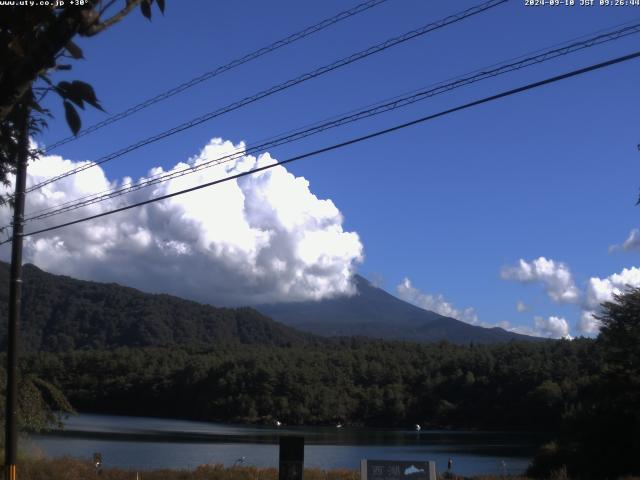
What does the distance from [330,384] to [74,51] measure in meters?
94.9

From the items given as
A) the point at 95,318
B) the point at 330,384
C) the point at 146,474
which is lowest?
the point at 146,474

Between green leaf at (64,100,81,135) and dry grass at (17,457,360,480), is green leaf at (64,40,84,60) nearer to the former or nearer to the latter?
green leaf at (64,100,81,135)

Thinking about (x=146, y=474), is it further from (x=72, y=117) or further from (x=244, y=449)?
(x=244, y=449)

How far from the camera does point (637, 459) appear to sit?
32.4 meters

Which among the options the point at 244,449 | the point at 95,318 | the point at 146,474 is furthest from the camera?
the point at 95,318

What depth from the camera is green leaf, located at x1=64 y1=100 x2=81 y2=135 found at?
4695 millimetres

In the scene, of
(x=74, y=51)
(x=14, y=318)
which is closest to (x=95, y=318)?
(x=14, y=318)

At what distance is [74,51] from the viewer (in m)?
4.99

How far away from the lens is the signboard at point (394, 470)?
1303 centimetres

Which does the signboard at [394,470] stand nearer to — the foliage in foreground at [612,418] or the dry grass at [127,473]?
the dry grass at [127,473]

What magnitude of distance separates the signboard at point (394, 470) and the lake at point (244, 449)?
1507cm

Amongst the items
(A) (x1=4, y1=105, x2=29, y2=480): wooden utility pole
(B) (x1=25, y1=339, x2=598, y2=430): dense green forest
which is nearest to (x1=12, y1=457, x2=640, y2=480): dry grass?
(A) (x1=4, y1=105, x2=29, y2=480): wooden utility pole

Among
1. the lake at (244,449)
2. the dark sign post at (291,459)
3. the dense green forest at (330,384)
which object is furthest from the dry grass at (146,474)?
the dense green forest at (330,384)

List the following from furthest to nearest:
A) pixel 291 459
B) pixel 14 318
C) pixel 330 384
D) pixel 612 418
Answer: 1. pixel 330 384
2. pixel 612 418
3. pixel 14 318
4. pixel 291 459
